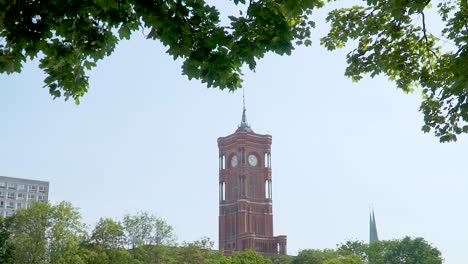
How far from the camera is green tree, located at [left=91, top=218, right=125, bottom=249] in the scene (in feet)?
175

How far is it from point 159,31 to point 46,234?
4468 centimetres

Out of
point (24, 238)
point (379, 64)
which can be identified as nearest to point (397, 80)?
point (379, 64)

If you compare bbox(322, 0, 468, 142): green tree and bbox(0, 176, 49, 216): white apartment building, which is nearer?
bbox(322, 0, 468, 142): green tree

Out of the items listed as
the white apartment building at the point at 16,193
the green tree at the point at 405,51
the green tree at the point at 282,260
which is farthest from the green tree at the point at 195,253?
the white apartment building at the point at 16,193

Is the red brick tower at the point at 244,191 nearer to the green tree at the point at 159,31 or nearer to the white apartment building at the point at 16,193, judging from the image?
the white apartment building at the point at 16,193

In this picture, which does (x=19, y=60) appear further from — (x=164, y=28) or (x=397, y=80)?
(x=397, y=80)

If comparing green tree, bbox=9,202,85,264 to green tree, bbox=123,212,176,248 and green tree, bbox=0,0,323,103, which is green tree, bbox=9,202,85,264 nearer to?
green tree, bbox=123,212,176,248

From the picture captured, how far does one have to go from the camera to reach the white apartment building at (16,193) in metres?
140

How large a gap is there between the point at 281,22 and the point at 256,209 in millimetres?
103339

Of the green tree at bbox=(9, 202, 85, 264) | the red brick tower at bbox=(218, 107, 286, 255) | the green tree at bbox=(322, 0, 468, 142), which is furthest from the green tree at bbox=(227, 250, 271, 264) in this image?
the green tree at bbox=(322, 0, 468, 142)

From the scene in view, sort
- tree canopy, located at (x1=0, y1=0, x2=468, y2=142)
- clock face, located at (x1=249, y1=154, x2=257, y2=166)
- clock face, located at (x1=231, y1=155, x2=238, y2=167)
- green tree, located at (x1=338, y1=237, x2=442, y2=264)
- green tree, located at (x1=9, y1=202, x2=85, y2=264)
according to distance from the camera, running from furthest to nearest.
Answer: clock face, located at (x1=249, y1=154, x2=257, y2=166) → clock face, located at (x1=231, y1=155, x2=238, y2=167) → green tree, located at (x1=338, y1=237, x2=442, y2=264) → green tree, located at (x1=9, y1=202, x2=85, y2=264) → tree canopy, located at (x1=0, y1=0, x2=468, y2=142)

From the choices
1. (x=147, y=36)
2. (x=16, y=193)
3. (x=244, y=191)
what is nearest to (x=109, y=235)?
(x=147, y=36)

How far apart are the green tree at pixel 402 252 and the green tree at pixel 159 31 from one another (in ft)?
248

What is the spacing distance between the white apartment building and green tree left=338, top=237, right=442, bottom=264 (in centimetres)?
8851
